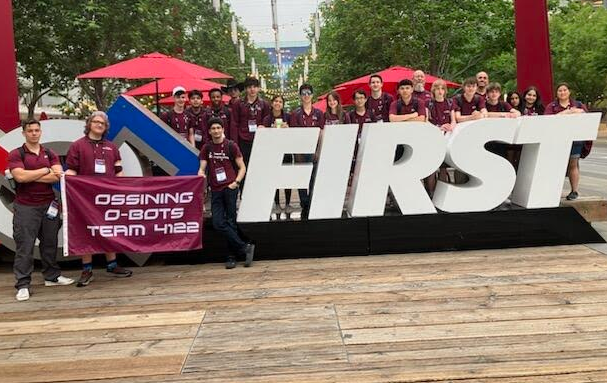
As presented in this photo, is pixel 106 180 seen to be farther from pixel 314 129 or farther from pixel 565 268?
pixel 565 268

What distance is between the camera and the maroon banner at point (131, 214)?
20.9 ft

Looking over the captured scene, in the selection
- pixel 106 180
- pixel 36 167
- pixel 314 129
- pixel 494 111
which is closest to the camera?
pixel 36 167

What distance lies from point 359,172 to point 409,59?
20.9 m

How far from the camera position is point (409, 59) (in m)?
27.0

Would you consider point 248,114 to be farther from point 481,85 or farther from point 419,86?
point 481,85

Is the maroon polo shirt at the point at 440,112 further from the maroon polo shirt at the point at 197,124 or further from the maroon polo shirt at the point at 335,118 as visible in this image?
the maroon polo shirt at the point at 197,124

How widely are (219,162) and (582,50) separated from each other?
3527 cm

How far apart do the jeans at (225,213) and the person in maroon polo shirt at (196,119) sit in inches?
74.0

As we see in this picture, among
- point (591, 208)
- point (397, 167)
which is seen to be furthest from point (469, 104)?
point (591, 208)

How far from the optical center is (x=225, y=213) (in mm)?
6879

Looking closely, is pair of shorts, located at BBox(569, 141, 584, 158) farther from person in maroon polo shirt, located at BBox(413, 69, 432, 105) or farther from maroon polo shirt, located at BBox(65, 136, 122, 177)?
maroon polo shirt, located at BBox(65, 136, 122, 177)

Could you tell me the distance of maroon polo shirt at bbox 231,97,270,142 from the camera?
831 cm

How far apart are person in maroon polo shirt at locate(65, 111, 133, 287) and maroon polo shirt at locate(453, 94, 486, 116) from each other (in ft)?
15.1

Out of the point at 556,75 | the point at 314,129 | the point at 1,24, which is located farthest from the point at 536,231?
the point at 556,75
